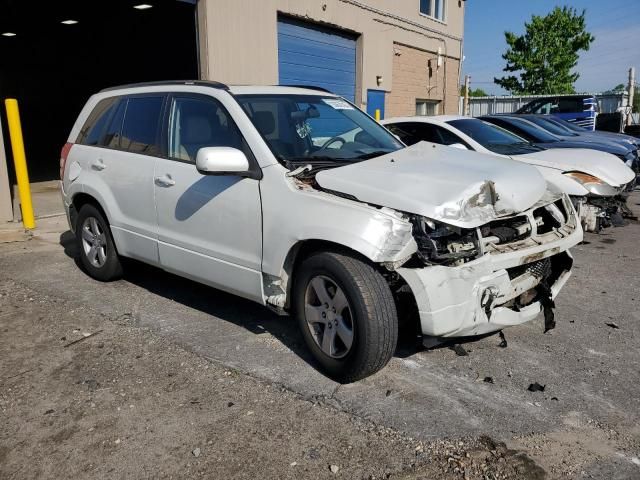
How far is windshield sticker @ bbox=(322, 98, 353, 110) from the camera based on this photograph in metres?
4.68

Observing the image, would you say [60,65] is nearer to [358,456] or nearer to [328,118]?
[328,118]

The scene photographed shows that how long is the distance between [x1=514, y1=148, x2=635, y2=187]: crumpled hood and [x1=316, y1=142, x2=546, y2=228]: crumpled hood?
3.43 m

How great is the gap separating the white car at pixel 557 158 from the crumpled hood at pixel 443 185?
107 inches

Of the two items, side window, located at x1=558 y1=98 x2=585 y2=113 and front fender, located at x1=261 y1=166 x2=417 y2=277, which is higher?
side window, located at x1=558 y1=98 x2=585 y2=113

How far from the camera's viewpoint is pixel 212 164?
3494mm

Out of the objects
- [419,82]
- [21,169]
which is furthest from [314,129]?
[419,82]

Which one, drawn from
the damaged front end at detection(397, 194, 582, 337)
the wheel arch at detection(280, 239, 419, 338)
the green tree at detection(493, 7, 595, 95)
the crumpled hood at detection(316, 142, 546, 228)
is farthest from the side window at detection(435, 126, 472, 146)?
the green tree at detection(493, 7, 595, 95)

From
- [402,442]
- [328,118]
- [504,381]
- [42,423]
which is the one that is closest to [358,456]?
[402,442]

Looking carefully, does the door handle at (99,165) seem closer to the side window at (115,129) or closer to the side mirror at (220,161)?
the side window at (115,129)

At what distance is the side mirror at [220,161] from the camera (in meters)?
3.50

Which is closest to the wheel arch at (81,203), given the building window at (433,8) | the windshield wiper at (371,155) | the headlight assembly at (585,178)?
the windshield wiper at (371,155)

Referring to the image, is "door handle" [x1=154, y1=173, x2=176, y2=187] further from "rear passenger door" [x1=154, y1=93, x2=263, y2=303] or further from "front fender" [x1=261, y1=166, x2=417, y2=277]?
"front fender" [x1=261, y1=166, x2=417, y2=277]

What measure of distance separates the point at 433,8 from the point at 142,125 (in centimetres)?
1620

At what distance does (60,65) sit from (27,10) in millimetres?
7309
